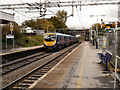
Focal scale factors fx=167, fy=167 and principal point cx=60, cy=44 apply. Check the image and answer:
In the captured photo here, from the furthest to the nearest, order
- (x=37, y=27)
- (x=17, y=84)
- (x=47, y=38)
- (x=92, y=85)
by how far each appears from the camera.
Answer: (x=37, y=27) < (x=47, y=38) < (x=17, y=84) < (x=92, y=85)

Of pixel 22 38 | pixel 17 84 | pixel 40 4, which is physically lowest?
pixel 17 84

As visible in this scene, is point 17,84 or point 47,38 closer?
point 17,84

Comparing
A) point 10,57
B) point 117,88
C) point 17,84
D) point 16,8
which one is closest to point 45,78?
point 17,84

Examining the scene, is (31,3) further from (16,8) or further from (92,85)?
(92,85)

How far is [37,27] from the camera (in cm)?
6353

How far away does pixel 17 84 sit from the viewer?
25.3ft

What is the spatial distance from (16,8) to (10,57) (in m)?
5.47

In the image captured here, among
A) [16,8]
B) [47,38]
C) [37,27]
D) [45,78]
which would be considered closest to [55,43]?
[47,38]

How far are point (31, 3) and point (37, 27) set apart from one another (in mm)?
47531

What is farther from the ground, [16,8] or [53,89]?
[16,8]

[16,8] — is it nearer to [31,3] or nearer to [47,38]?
[31,3]

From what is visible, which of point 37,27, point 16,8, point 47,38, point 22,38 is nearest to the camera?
point 16,8

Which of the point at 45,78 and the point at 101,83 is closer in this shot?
the point at 101,83

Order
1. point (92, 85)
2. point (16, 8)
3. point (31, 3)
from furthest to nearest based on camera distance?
1. point (16, 8)
2. point (31, 3)
3. point (92, 85)
